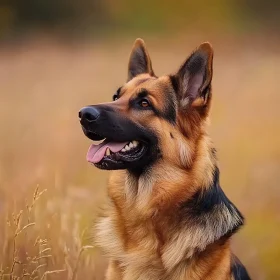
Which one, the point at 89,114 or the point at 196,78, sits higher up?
the point at 196,78

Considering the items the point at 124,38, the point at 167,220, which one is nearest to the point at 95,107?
the point at 167,220

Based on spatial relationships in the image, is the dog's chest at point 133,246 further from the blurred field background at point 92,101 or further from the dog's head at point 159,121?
the blurred field background at point 92,101

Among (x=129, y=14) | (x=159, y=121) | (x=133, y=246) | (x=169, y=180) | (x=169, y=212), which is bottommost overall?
(x=133, y=246)

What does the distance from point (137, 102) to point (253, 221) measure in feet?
6.15

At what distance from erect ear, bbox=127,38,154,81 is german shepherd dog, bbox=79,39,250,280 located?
0.36 m

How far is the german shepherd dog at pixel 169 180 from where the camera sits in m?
3.09

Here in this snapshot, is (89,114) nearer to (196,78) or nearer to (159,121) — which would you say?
(159,121)

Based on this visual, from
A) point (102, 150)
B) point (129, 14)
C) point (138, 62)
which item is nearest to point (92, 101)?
point (129, 14)

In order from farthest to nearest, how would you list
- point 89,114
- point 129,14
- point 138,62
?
point 129,14 → point 138,62 → point 89,114

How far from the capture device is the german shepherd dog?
3092 mm

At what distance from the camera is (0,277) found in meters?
4.20

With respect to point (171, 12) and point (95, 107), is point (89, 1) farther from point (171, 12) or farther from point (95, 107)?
point (95, 107)

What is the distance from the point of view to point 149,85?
3275 mm

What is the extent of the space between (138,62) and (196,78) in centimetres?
58
